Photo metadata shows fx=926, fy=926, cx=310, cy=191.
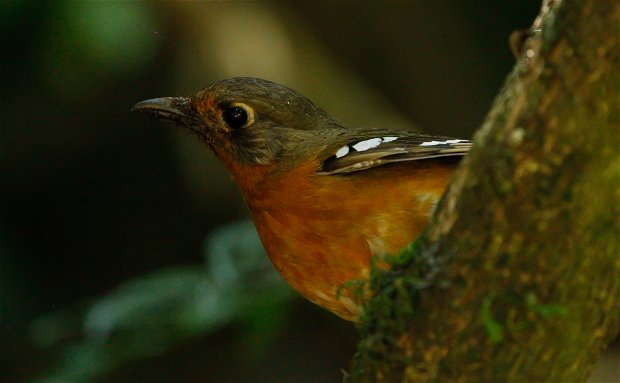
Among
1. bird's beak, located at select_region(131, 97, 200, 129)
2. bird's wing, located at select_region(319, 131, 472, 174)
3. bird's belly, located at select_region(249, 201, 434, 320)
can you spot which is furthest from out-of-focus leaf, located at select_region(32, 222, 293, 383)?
bird's wing, located at select_region(319, 131, 472, 174)

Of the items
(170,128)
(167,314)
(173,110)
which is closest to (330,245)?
(167,314)

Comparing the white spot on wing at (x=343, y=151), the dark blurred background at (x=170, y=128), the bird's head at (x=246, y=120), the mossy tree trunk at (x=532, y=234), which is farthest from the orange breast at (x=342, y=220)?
the dark blurred background at (x=170, y=128)

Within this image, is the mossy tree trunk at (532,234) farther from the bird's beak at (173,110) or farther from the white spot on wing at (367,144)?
the bird's beak at (173,110)

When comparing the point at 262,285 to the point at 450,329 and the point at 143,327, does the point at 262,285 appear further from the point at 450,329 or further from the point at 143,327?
the point at 450,329

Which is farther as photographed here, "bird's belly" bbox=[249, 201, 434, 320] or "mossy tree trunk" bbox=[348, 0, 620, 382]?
"bird's belly" bbox=[249, 201, 434, 320]

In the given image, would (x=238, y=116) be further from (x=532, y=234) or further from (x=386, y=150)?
(x=532, y=234)

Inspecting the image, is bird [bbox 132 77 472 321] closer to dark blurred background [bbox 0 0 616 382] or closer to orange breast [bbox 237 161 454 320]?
orange breast [bbox 237 161 454 320]

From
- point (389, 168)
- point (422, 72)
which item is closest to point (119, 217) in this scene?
point (422, 72)

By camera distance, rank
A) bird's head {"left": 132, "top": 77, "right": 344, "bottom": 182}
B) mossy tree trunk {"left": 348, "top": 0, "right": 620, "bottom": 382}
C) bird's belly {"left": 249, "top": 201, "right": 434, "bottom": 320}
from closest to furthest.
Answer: mossy tree trunk {"left": 348, "top": 0, "right": 620, "bottom": 382}, bird's belly {"left": 249, "top": 201, "right": 434, "bottom": 320}, bird's head {"left": 132, "top": 77, "right": 344, "bottom": 182}
